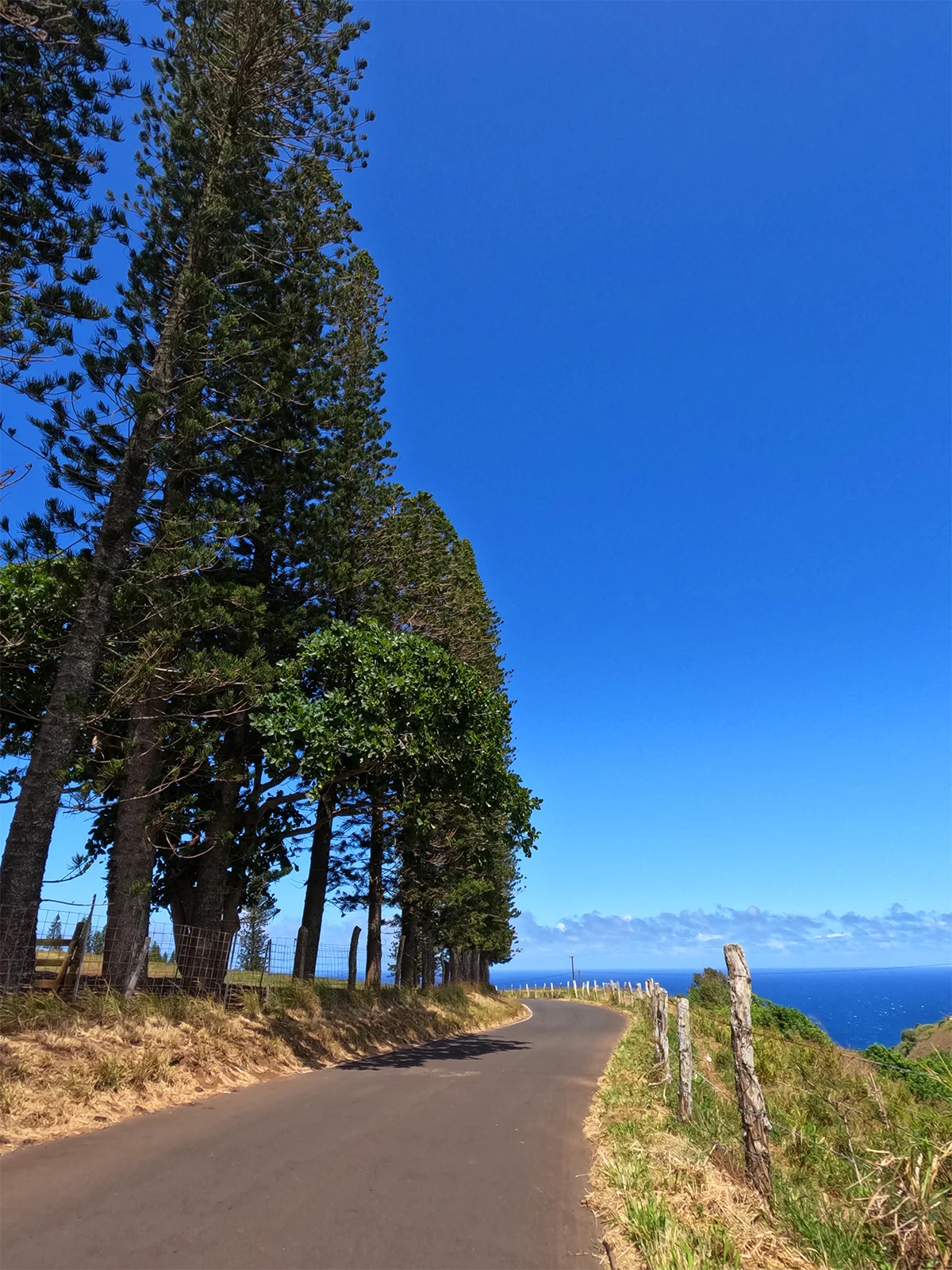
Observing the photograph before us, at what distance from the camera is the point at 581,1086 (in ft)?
36.9

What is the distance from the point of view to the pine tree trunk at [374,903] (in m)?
19.0

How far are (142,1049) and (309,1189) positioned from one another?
3.98 meters

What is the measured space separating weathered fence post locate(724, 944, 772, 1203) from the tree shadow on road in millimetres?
6942

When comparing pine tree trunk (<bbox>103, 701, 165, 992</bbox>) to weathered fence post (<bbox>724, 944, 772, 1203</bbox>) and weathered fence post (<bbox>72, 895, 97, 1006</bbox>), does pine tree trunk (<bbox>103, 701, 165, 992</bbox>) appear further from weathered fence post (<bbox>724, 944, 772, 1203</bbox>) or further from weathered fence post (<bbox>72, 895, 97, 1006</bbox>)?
weathered fence post (<bbox>724, 944, 772, 1203</bbox>)

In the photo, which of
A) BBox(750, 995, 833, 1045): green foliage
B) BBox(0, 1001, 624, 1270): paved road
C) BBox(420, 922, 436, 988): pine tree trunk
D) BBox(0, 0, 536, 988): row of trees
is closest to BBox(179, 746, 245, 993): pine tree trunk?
BBox(0, 0, 536, 988): row of trees

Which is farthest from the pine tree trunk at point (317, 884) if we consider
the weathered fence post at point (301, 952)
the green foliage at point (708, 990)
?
the green foliage at point (708, 990)

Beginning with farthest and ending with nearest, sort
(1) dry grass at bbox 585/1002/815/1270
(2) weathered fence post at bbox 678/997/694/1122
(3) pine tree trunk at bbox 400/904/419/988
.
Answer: (3) pine tree trunk at bbox 400/904/419/988, (2) weathered fence post at bbox 678/997/694/1122, (1) dry grass at bbox 585/1002/815/1270

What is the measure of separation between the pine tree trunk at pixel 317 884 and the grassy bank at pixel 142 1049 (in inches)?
59.5

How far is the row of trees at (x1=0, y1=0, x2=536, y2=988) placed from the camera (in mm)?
9727

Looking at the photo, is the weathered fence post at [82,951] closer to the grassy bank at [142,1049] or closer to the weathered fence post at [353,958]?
the grassy bank at [142,1049]

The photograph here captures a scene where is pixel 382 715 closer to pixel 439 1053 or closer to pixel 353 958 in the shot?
pixel 439 1053

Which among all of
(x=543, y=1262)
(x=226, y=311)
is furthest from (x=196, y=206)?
(x=543, y=1262)

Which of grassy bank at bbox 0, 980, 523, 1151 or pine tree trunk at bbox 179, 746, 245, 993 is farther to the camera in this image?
pine tree trunk at bbox 179, 746, 245, 993

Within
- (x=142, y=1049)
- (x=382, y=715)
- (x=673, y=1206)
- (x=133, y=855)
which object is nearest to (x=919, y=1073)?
(x=673, y=1206)
